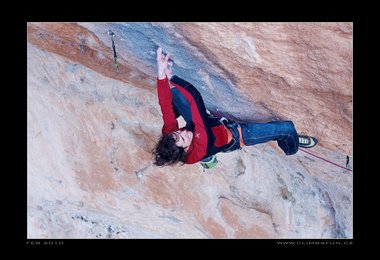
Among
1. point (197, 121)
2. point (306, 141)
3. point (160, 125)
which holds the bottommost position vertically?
point (160, 125)

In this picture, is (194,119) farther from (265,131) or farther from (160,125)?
(160,125)

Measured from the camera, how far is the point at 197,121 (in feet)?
10.9

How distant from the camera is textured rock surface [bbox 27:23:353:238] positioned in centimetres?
332

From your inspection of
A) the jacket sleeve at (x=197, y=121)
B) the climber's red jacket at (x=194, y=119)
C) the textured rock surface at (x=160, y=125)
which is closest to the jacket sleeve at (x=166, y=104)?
the climber's red jacket at (x=194, y=119)

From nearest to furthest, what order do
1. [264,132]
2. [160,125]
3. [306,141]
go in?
[264,132]
[306,141]
[160,125]

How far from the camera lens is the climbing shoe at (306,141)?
149 inches

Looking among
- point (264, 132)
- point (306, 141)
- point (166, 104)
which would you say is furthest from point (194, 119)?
point (306, 141)

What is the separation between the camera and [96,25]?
11.4 ft

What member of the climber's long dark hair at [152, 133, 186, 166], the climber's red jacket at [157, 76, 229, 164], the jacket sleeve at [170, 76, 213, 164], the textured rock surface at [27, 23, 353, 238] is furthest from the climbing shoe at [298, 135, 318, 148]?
the climber's long dark hair at [152, 133, 186, 166]

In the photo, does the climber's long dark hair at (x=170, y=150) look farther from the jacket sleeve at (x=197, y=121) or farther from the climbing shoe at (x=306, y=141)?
the climbing shoe at (x=306, y=141)

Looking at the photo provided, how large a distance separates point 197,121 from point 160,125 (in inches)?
34.8

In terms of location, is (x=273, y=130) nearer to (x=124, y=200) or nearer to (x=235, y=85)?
(x=235, y=85)

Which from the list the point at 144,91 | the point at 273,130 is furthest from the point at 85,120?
the point at 273,130

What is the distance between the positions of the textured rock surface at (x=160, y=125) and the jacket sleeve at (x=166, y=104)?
0.28 meters
